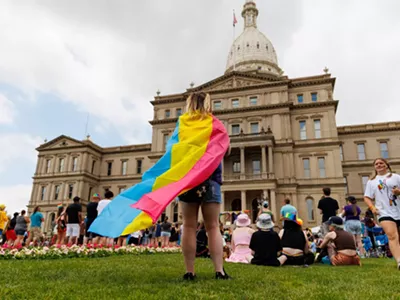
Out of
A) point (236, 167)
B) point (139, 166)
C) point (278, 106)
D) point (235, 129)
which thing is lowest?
point (236, 167)

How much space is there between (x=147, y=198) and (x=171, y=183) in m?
0.37

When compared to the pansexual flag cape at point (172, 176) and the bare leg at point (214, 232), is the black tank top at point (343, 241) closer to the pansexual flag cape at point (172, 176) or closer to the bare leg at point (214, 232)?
the bare leg at point (214, 232)

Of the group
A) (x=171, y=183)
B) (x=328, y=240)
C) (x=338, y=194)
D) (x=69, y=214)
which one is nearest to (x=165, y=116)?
(x=338, y=194)

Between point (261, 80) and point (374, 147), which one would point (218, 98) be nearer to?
point (261, 80)

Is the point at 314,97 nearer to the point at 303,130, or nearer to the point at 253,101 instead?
the point at 303,130

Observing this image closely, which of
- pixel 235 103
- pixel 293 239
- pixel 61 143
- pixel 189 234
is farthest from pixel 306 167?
pixel 61 143

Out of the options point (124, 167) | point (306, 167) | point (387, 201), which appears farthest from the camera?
point (124, 167)

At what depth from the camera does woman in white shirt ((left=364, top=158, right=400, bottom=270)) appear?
595 centimetres

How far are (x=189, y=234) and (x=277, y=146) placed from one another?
35.2 m

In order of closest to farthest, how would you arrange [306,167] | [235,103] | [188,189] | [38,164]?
[188,189] < [306,167] < [235,103] < [38,164]

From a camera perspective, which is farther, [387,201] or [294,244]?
[294,244]

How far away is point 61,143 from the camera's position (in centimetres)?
5372

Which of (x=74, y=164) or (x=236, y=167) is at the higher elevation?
(x=74, y=164)

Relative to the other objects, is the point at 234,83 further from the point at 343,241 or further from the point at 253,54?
the point at 343,241
